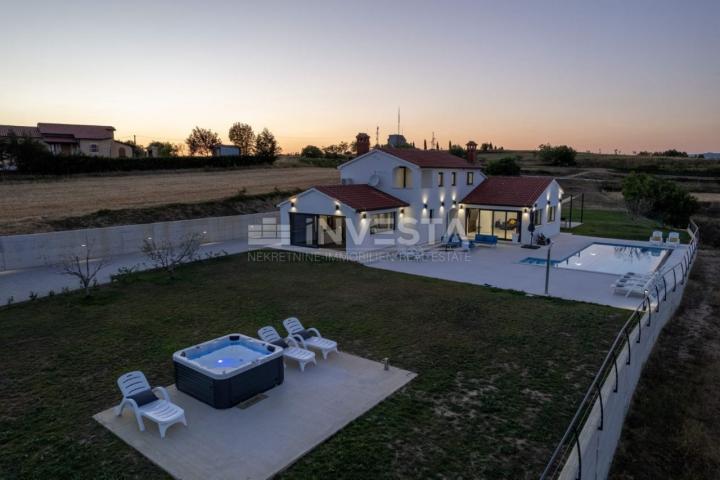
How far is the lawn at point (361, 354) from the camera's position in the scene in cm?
605

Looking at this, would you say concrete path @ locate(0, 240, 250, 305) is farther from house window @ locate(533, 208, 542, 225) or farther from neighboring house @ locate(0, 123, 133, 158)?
neighboring house @ locate(0, 123, 133, 158)

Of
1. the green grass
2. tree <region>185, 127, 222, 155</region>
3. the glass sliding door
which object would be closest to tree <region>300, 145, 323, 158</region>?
tree <region>185, 127, 222, 155</region>

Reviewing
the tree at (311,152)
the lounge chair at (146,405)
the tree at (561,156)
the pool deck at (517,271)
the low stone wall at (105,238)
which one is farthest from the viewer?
the tree at (311,152)

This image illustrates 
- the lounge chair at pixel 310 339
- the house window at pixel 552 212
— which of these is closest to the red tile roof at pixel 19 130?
the house window at pixel 552 212

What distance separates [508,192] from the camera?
2716cm

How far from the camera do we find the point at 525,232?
25328 millimetres

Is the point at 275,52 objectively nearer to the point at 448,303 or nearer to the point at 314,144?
the point at 448,303

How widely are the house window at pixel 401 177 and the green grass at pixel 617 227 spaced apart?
13739 mm

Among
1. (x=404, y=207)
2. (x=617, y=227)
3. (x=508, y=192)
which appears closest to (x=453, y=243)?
(x=404, y=207)

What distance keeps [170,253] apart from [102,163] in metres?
29.0

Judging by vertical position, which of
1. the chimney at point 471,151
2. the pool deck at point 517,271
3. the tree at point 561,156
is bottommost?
the pool deck at point 517,271

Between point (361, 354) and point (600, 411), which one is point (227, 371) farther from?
point (600, 411)

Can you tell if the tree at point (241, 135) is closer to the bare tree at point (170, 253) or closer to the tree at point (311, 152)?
the tree at point (311, 152)

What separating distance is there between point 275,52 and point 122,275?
19617 mm
